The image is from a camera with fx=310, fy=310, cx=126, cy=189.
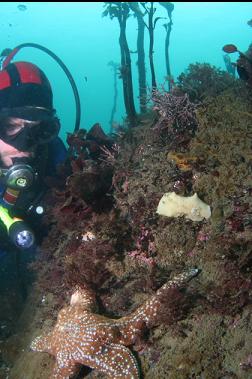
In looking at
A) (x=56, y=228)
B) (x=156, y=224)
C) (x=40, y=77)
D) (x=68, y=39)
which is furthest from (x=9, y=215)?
(x=68, y=39)

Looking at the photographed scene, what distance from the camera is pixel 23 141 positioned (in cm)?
560

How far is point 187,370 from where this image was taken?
2.81 m

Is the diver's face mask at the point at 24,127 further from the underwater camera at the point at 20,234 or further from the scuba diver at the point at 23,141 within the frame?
the underwater camera at the point at 20,234

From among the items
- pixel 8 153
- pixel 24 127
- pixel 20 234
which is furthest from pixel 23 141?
pixel 20 234

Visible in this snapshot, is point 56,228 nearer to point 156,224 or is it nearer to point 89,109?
point 156,224

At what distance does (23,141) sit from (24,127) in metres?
0.25

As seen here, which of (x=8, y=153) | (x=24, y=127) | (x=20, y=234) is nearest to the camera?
(x=20, y=234)

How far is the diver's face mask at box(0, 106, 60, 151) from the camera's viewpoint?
18.2ft

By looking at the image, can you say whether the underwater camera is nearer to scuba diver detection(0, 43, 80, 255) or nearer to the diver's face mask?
scuba diver detection(0, 43, 80, 255)

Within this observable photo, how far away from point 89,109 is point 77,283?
125m

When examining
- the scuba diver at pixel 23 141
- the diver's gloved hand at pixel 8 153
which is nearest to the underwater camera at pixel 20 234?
the scuba diver at pixel 23 141

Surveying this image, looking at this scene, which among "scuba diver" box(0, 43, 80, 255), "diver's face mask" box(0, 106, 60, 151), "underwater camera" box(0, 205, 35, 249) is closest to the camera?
"underwater camera" box(0, 205, 35, 249)

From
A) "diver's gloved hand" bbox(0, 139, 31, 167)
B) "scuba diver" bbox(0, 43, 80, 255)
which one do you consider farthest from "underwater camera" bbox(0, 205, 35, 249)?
"diver's gloved hand" bbox(0, 139, 31, 167)

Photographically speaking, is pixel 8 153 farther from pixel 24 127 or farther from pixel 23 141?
pixel 24 127
